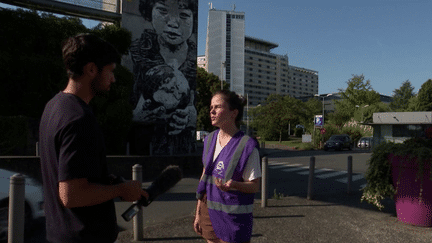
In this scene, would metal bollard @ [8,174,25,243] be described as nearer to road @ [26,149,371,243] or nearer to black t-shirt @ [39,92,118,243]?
road @ [26,149,371,243]

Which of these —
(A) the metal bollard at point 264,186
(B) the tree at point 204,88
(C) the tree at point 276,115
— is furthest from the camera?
(C) the tree at point 276,115

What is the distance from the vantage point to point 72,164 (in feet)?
4.72

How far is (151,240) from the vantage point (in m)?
4.64

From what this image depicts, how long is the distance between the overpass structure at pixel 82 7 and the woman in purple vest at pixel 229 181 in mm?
20329

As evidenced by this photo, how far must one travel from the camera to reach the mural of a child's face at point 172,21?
23953 millimetres

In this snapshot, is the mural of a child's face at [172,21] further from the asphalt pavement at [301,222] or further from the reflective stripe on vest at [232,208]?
the reflective stripe on vest at [232,208]

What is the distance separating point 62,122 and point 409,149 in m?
5.26

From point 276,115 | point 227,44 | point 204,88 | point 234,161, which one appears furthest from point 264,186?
point 227,44

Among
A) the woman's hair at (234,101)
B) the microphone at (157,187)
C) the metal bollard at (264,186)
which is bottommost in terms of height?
the metal bollard at (264,186)

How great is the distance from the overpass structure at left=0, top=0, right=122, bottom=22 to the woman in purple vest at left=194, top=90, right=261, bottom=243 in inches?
800

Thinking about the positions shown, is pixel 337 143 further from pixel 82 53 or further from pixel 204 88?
pixel 82 53

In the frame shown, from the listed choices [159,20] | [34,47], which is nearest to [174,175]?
[34,47]

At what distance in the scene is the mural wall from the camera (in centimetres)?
2292

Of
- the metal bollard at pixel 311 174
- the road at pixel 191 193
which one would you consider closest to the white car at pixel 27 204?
the road at pixel 191 193
